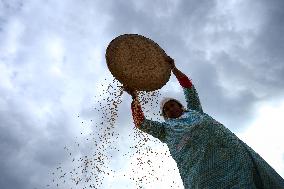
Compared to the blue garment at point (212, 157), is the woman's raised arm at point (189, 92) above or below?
above

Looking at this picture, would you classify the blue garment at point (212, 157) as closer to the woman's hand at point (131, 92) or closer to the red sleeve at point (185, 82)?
the red sleeve at point (185, 82)

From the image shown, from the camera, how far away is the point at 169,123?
219 inches

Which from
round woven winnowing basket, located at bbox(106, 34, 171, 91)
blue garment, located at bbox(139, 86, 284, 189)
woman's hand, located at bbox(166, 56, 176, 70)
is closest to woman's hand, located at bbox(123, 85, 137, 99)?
round woven winnowing basket, located at bbox(106, 34, 171, 91)

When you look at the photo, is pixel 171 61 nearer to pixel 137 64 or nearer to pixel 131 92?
pixel 137 64

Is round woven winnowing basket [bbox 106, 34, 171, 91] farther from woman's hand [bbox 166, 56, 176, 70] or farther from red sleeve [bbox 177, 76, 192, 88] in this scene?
red sleeve [bbox 177, 76, 192, 88]

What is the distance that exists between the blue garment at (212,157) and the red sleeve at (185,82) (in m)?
0.59

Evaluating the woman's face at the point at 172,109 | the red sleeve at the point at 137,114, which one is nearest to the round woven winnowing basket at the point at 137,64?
the red sleeve at the point at 137,114

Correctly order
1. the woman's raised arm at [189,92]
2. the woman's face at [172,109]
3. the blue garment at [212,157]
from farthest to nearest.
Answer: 1. the woman's raised arm at [189,92]
2. the woman's face at [172,109]
3. the blue garment at [212,157]

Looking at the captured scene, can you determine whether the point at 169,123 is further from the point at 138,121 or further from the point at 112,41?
the point at 112,41

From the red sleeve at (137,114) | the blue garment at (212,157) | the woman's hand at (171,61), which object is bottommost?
the blue garment at (212,157)

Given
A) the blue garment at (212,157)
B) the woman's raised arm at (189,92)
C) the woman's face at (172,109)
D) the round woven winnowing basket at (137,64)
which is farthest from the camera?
the round woven winnowing basket at (137,64)

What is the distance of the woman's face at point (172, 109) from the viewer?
566 centimetres

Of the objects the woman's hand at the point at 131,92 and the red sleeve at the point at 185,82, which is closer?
the red sleeve at the point at 185,82

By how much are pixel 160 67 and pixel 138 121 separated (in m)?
0.86
